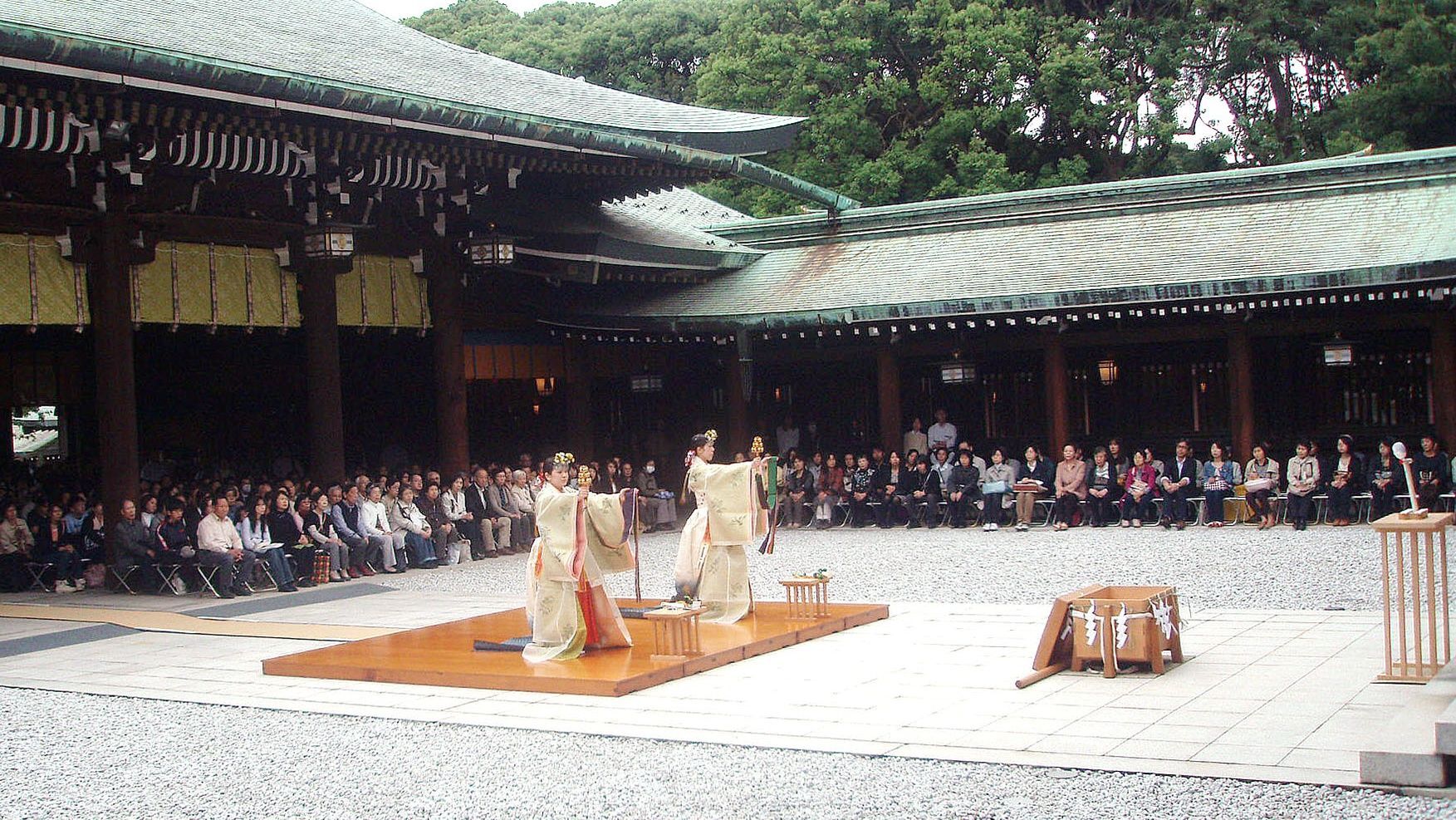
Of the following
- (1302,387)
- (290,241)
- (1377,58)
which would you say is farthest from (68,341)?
(1377,58)

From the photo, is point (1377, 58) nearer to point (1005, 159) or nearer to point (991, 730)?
point (1005, 159)

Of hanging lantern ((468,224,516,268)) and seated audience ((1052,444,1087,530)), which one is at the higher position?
hanging lantern ((468,224,516,268))

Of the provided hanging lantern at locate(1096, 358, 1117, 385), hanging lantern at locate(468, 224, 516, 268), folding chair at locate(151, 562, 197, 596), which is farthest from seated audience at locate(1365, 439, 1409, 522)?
folding chair at locate(151, 562, 197, 596)

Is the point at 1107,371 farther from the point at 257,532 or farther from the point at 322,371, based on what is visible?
the point at 257,532

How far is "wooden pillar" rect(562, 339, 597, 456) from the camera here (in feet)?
62.0

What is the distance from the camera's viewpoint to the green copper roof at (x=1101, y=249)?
619 inches

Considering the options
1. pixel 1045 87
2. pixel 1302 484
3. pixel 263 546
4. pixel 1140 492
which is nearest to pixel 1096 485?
pixel 1140 492

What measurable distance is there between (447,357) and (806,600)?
313 inches

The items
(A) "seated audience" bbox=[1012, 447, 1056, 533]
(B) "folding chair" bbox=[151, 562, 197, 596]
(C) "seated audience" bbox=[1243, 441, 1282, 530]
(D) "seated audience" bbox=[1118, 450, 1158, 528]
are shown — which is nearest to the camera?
(B) "folding chair" bbox=[151, 562, 197, 596]

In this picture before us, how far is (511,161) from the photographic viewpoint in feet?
50.5

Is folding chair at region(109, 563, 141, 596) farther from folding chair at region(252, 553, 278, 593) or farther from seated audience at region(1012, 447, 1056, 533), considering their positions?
seated audience at region(1012, 447, 1056, 533)

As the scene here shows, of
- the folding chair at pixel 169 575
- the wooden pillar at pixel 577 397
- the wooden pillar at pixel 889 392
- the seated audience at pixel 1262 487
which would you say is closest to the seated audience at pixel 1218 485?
the seated audience at pixel 1262 487

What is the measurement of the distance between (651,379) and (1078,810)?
1499 centimetres

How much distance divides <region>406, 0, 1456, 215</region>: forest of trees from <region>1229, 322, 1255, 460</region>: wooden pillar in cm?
1160
